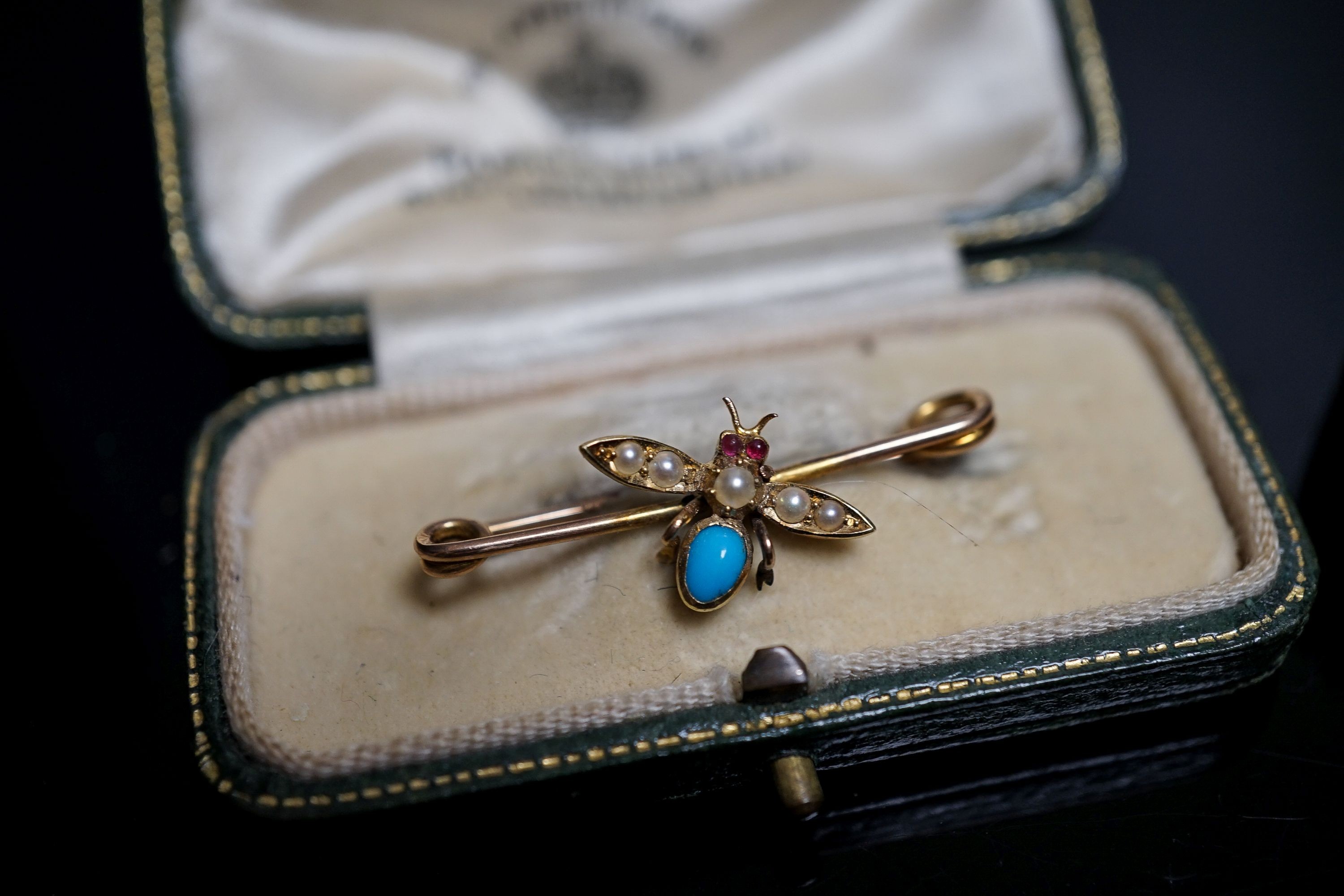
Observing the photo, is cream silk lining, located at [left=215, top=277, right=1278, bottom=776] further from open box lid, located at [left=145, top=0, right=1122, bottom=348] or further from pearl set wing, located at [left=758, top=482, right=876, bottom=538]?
open box lid, located at [left=145, top=0, right=1122, bottom=348]

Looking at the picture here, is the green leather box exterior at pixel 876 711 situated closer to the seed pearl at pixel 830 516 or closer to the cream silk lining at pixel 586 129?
the seed pearl at pixel 830 516

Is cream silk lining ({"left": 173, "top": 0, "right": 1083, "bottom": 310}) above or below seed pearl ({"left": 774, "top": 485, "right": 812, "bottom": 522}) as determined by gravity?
above

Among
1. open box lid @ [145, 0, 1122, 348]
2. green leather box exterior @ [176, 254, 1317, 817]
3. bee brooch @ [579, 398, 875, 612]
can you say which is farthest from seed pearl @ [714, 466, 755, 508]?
open box lid @ [145, 0, 1122, 348]

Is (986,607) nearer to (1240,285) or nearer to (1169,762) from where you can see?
(1169,762)

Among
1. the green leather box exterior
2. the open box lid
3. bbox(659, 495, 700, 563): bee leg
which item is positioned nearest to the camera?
the green leather box exterior

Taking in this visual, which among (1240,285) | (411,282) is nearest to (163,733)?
(411,282)

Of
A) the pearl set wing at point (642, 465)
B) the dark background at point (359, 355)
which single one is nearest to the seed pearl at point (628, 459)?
the pearl set wing at point (642, 465)
